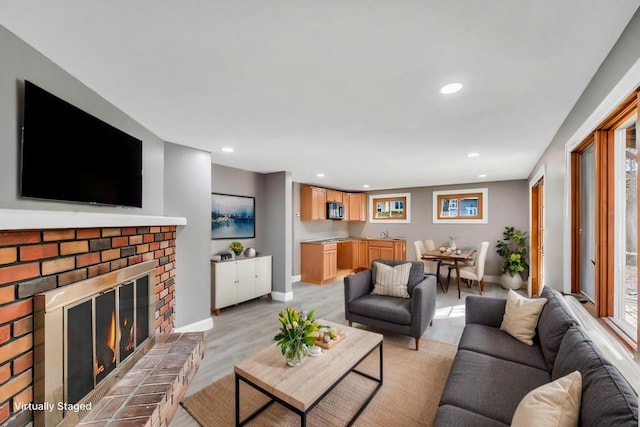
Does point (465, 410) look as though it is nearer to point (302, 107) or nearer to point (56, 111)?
point (302, 107)

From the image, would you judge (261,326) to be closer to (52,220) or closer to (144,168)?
(144,168)

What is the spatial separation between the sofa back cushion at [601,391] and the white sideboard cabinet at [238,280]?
3.75 meters

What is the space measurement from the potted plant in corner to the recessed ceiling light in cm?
483

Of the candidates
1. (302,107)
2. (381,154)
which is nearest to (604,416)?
(302,107)

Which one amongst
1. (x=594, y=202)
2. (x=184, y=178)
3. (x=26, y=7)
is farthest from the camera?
(x=184, y=178)

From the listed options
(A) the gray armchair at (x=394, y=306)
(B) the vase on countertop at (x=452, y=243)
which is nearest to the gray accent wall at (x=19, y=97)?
(A) the gray armchair at (x=394, y=306)

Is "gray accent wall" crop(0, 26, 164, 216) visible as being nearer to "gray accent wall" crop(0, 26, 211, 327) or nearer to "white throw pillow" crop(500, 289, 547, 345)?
"gray accent wall" crop(0, 26, 211, 327)

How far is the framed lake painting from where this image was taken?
430 centimetres

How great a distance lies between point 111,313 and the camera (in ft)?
6.38

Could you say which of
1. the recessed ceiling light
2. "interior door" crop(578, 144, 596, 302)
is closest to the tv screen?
the recessed ceiling light

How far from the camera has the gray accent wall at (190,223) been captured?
313cm

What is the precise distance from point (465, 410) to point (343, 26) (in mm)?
1932

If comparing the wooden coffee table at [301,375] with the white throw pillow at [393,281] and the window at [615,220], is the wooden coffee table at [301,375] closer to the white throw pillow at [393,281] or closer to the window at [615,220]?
the white throw pillow at [393,281]

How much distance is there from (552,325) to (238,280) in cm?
369
